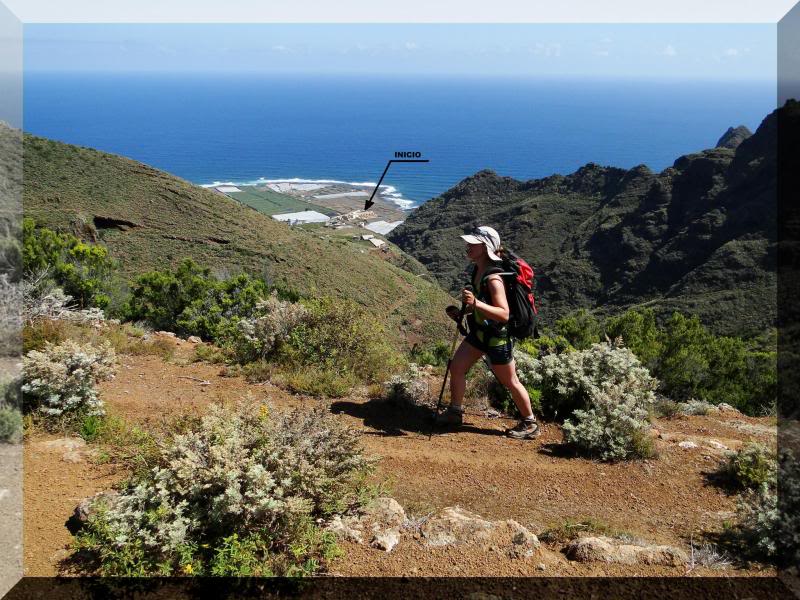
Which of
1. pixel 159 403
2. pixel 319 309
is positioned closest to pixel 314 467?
pixel 159 403

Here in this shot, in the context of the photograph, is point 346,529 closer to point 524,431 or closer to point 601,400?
point 524,431

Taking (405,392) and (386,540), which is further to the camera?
(405,392)

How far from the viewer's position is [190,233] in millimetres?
34469

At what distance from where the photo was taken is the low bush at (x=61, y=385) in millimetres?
4484

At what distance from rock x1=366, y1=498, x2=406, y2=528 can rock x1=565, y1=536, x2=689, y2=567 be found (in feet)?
3.06

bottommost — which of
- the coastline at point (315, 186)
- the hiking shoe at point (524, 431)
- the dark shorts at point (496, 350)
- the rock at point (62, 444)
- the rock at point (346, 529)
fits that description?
the rock at point (346, 529)

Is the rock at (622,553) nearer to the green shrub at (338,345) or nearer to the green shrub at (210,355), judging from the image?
the green shrub at (338,345)

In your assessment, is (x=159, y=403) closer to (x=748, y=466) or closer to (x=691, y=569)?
(x=691, y=569)

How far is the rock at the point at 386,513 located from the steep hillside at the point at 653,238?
28.6 meters

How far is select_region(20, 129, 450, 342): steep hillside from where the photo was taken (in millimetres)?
31719

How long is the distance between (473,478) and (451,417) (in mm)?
1069

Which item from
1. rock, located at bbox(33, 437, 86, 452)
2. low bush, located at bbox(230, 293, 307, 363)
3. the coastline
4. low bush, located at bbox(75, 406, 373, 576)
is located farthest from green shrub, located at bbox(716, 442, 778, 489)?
the coastline

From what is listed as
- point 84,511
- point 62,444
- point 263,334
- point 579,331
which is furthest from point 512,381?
point 579,331

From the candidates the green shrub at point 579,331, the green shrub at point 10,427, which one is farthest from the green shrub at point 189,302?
the green shrub at point 579,331
